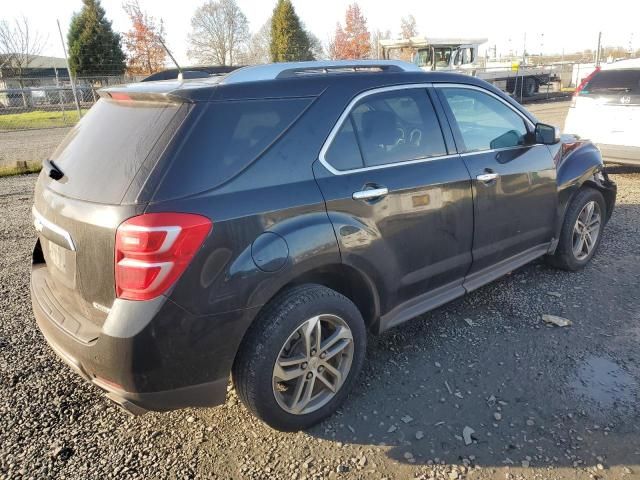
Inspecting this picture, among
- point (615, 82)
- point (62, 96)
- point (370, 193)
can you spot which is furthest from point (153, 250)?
point (62, 96)

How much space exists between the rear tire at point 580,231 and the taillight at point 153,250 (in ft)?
11.3

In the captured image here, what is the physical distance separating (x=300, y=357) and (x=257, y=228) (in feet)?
2.44

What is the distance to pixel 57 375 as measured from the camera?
3238 millimetres

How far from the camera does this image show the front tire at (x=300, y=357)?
2490 mm

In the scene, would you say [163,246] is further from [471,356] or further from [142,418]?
[471,356]

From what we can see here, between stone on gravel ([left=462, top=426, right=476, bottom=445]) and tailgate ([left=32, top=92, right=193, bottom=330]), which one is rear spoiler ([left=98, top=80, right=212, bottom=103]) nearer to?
tailgate ([left=32, top=92, right=193, bottom=330])

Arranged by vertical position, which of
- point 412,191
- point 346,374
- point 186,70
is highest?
point 186,70

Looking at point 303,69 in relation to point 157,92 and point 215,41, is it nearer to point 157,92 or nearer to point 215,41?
point 157,92

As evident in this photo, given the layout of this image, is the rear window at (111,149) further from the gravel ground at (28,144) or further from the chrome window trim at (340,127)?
the gravel ground at (28,144)

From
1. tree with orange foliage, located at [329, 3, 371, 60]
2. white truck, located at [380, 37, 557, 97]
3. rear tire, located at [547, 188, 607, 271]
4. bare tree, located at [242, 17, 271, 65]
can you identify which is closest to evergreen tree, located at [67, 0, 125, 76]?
bare tree, located at [242, 17, 271, 65]

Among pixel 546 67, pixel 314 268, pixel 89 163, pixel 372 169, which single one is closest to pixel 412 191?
pixel 372 169

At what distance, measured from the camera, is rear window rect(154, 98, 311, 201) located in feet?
7.39

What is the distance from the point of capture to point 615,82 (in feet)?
25.1

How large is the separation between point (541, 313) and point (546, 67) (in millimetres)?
27761
